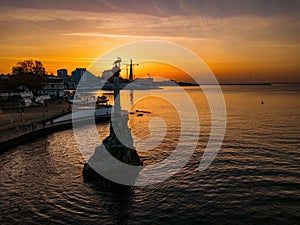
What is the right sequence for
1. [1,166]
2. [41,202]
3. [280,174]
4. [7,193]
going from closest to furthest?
[41,202], [7,193], [280,174], [1,166]

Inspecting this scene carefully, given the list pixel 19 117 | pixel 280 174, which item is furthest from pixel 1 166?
pixel 280 174

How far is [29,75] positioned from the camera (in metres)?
91.4

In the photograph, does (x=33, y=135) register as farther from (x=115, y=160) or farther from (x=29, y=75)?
(x=29, y=75)

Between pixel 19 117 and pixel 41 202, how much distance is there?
33.9m

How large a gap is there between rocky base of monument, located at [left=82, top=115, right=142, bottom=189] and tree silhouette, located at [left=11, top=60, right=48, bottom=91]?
2909 inches

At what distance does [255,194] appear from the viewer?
2348 centimetres

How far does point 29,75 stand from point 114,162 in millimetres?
78489

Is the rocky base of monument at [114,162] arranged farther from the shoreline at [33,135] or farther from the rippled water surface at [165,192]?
the shoreline at [33,135]

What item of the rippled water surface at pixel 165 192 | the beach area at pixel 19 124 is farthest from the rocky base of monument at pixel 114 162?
the beach area at pixel 19 124

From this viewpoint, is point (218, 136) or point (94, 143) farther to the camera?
point (218, 136)

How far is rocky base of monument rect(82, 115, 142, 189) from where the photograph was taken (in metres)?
26.2

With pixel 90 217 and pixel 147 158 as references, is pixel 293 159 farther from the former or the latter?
pixel 90 217

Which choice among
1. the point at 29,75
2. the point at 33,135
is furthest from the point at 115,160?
the point at 29,75

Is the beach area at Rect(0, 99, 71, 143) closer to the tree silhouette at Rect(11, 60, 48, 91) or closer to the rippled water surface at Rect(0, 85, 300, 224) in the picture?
the rippled water surface at Rect(0, 85, 300, 224)
